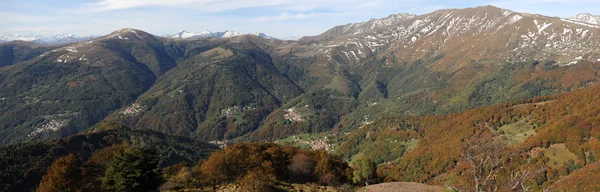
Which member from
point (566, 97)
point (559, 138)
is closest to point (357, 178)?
point (559, 138)

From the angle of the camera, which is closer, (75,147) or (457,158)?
(75,147)

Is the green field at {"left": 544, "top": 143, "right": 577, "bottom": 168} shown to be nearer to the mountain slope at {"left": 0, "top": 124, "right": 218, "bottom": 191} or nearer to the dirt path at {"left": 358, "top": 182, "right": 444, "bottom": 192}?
the dirt path at {"left": 358, "top": 182, "right": 444, "bottom": 192}

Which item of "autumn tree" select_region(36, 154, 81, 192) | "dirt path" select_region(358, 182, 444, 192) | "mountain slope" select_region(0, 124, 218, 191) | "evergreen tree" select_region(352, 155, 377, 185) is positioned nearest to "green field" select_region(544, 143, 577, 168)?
"evergreen tree" select_region(352, 155, 377, 185)

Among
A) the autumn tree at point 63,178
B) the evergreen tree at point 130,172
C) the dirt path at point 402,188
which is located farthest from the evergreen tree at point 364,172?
the autumn tree at point 63,178

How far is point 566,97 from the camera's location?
7180 inches

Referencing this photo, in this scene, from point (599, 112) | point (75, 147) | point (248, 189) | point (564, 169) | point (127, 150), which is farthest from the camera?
point (599, 112)

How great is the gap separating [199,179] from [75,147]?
326ft

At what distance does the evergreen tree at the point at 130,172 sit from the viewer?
43.7 meters

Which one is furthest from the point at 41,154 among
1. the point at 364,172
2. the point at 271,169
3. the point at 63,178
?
the point at 364,172

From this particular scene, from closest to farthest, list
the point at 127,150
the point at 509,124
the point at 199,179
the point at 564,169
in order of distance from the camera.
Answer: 1. the point at 127,150
2. the point at 199,179
3. the point at 564,169
4. the point at 509,124

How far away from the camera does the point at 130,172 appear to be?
44.4 metres

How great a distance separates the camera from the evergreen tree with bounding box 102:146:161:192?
A: 43.7 m

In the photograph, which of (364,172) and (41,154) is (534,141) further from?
(41,154)

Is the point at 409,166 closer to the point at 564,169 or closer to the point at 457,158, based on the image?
the point at 457,158
